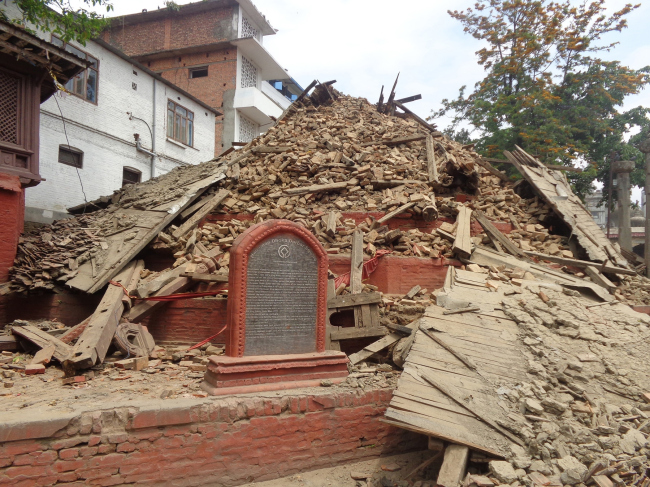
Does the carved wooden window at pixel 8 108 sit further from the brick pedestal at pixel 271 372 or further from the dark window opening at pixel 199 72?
A: the dark window opening at pixel 199 72

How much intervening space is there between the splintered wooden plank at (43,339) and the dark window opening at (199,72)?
20751mm

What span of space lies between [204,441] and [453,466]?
8.03 ft

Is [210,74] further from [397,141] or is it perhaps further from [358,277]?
[358,277]

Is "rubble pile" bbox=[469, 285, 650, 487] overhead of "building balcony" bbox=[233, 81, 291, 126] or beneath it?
beneath

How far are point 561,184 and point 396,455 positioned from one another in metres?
9.66

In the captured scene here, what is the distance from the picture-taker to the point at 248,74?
25141 mm

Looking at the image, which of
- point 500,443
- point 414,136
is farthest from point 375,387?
point 414,136

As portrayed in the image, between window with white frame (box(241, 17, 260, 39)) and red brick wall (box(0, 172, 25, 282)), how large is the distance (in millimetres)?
19243

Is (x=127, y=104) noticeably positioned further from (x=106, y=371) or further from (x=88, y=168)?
(x=106, y=371)

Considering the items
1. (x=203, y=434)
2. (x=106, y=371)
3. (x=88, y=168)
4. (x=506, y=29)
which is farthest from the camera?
(x=506, y=29)

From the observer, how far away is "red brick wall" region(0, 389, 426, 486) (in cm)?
394

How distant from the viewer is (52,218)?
1420 centimetres

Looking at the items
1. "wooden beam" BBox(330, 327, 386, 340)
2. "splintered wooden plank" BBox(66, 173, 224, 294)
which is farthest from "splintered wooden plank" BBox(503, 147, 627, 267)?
"splintered wooden plank" BBox(66, 173, 224, 294)

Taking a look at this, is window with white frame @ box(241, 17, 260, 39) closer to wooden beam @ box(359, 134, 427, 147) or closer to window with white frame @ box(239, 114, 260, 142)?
window with white frame @ box(239, 114, 260, 142)
